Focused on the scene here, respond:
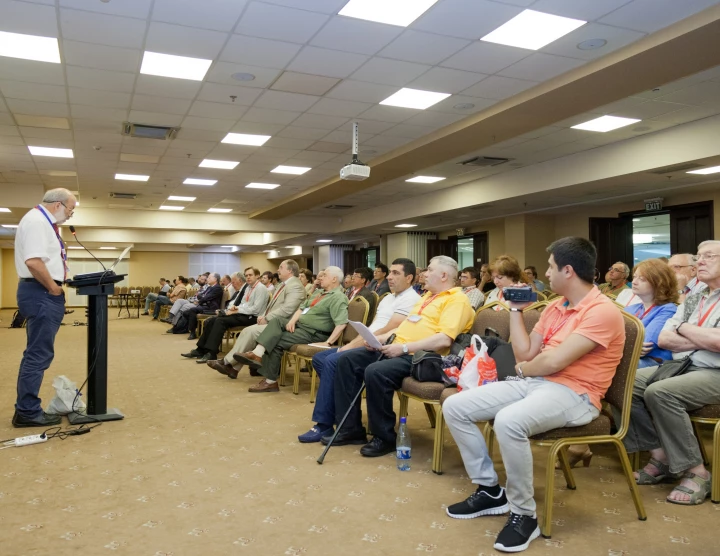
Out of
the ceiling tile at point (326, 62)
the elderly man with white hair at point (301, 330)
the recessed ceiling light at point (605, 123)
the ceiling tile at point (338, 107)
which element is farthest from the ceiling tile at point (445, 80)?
the recessed ceiling light at point (605, 123)

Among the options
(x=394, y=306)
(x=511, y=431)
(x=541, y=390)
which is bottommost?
(x=511, y=431)

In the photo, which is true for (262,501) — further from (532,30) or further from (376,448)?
(532,30)

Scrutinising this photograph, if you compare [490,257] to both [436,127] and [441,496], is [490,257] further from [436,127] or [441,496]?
[441,496]

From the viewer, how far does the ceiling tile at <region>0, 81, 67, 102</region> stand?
600cm

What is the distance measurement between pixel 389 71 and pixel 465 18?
120 centimetres

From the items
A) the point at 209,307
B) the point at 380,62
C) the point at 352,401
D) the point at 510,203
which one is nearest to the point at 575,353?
the point at 352,401

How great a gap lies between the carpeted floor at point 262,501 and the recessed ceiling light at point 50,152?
225 inches

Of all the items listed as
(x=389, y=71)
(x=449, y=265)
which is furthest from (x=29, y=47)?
(x=449, y=265)

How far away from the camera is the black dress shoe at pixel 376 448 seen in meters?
3.38

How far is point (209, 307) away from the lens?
34.0 feet

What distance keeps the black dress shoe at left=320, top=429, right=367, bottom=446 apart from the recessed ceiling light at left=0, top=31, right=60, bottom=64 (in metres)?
4.07

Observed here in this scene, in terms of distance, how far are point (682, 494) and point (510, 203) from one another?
30.7 feet

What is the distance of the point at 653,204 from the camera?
11.0 meters

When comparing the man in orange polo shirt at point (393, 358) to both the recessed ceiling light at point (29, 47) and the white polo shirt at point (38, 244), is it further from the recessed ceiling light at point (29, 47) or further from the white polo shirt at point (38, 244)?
the recessed ceiling light at point (29, 47)
